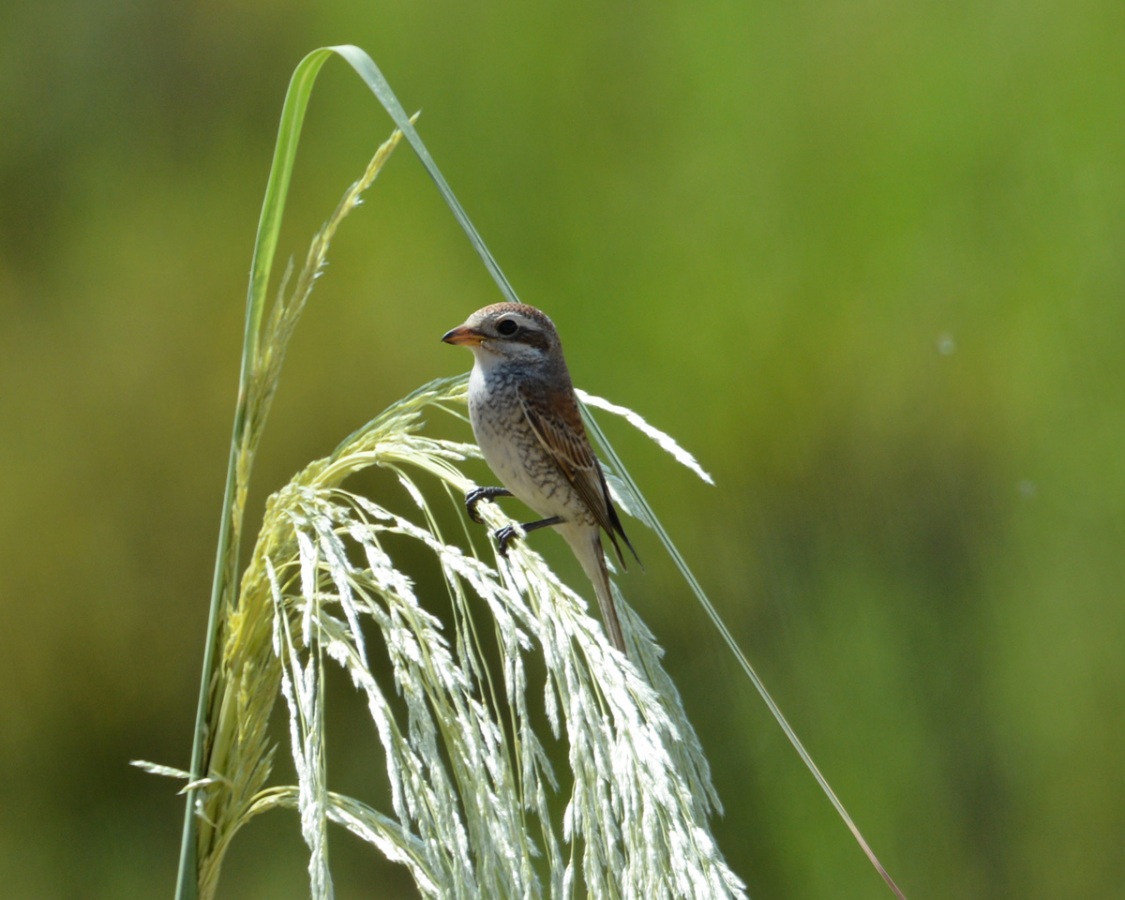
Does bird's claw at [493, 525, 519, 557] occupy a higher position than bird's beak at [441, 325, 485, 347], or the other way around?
bird's beak at [441, 325, 485, 347]

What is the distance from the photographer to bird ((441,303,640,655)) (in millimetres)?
1101

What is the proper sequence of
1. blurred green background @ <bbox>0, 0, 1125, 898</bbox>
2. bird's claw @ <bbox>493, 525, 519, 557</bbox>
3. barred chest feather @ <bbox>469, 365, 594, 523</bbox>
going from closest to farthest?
bird's claw @ <bbox>493, 525, 519, 557</bbox> < barred chest feather @ <bbox>469, 365, 594, 523</bbox> < blurred green background @ <bbox>0, 0, 1125, 898</bbox>

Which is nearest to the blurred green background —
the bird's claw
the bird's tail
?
the bird's tail

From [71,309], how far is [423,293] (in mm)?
615

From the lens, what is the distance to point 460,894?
67 cm

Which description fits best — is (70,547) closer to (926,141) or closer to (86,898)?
(86,898)

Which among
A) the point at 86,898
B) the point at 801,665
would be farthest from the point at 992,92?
the point at 86,898

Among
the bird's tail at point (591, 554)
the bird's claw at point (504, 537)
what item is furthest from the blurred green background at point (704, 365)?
the bird's claw at point (504, 537)

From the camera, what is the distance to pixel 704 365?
181cm

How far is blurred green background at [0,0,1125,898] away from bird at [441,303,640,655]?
0.56 meters

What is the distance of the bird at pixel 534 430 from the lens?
1101 millimetres

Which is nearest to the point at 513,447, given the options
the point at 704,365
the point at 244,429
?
the point at 244,429

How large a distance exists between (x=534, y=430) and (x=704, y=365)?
0.75 metres

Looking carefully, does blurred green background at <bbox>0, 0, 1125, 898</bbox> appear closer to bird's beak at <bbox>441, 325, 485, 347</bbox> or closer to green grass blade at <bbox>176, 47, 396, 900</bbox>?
bird's beak at <bbox>441, 325, 485, 347</bbox>
